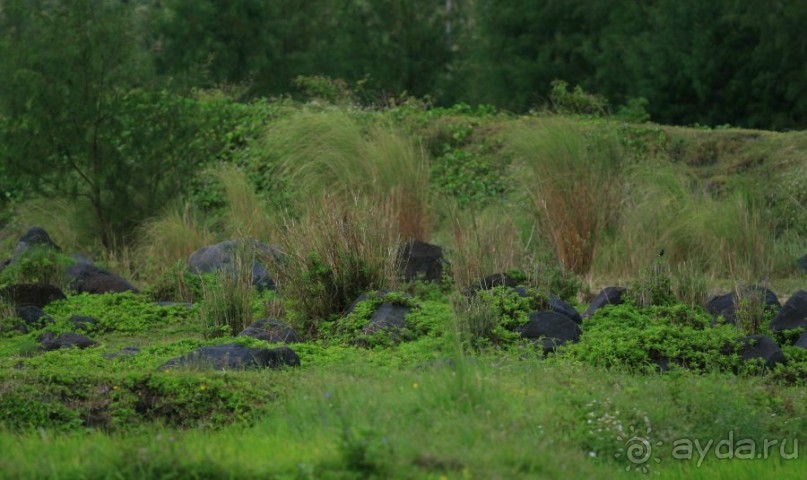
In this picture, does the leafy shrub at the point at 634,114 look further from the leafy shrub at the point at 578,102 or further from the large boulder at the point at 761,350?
the large boulder at the point at 761,350

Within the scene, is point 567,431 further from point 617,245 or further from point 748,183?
point 748,183

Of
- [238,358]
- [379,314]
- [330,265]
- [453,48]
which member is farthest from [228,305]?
[453,48]

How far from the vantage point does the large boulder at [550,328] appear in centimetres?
807

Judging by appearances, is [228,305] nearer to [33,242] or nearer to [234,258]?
[234,258]

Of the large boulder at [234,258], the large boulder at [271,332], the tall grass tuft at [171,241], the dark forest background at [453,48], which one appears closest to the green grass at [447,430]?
the large boulder at [271,332]

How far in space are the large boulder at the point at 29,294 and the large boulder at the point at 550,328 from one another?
4.29 m

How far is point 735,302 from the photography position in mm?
8734

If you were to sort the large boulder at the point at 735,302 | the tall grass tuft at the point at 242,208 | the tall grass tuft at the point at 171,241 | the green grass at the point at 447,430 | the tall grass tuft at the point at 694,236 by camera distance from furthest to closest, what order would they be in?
1. the tall grass tuft at the point at 242,208
2. the tall grass tuft at the point at 171,241
3. the tall grass tuft at the point at 694,236
4. the large boulder at the point at 735,302
5. the green grass at the point at 447,430

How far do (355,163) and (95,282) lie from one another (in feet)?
12.6

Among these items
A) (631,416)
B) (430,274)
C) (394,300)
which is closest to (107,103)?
(430,274)

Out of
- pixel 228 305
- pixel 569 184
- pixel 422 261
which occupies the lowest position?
pixel 228 305

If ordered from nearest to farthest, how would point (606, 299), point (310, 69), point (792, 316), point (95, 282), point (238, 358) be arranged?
point (238, 358) < point (792, 316) < point (606, 299) < point (95, 282) < point (310, 69)

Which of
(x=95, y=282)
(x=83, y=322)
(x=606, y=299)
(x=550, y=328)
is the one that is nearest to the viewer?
(x=550, y=328)

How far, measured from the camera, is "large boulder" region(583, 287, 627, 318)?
9016mm
